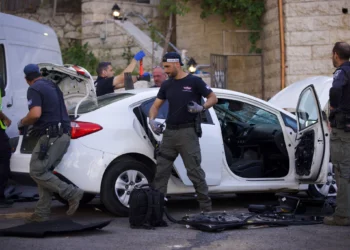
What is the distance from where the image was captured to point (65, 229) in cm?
749

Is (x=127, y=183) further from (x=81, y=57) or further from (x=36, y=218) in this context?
(x=81, y=57)

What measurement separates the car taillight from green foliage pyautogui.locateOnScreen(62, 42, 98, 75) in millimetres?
9957

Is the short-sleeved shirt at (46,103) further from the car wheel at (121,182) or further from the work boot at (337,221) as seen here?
the work boot at (337,221)

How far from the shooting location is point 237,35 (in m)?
18.2

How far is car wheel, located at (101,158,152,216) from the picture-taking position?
859 cm

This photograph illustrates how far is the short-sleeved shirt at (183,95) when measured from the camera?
845 cm

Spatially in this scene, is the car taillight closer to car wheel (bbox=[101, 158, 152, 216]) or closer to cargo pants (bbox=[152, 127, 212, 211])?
car wheel (bbox=[101, 158, 152, 216])

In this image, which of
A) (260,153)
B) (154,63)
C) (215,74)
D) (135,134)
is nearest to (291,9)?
(215,74)

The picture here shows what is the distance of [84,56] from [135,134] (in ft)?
34.3

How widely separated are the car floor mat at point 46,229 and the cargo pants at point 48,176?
1.70ft

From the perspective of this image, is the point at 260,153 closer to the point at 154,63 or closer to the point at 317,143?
the point at 317,143

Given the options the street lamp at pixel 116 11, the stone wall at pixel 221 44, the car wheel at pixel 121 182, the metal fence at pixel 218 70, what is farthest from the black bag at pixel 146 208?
the street lamp at pixel 116 11

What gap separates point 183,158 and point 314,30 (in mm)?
8690

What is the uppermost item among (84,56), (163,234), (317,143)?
(84,56)
